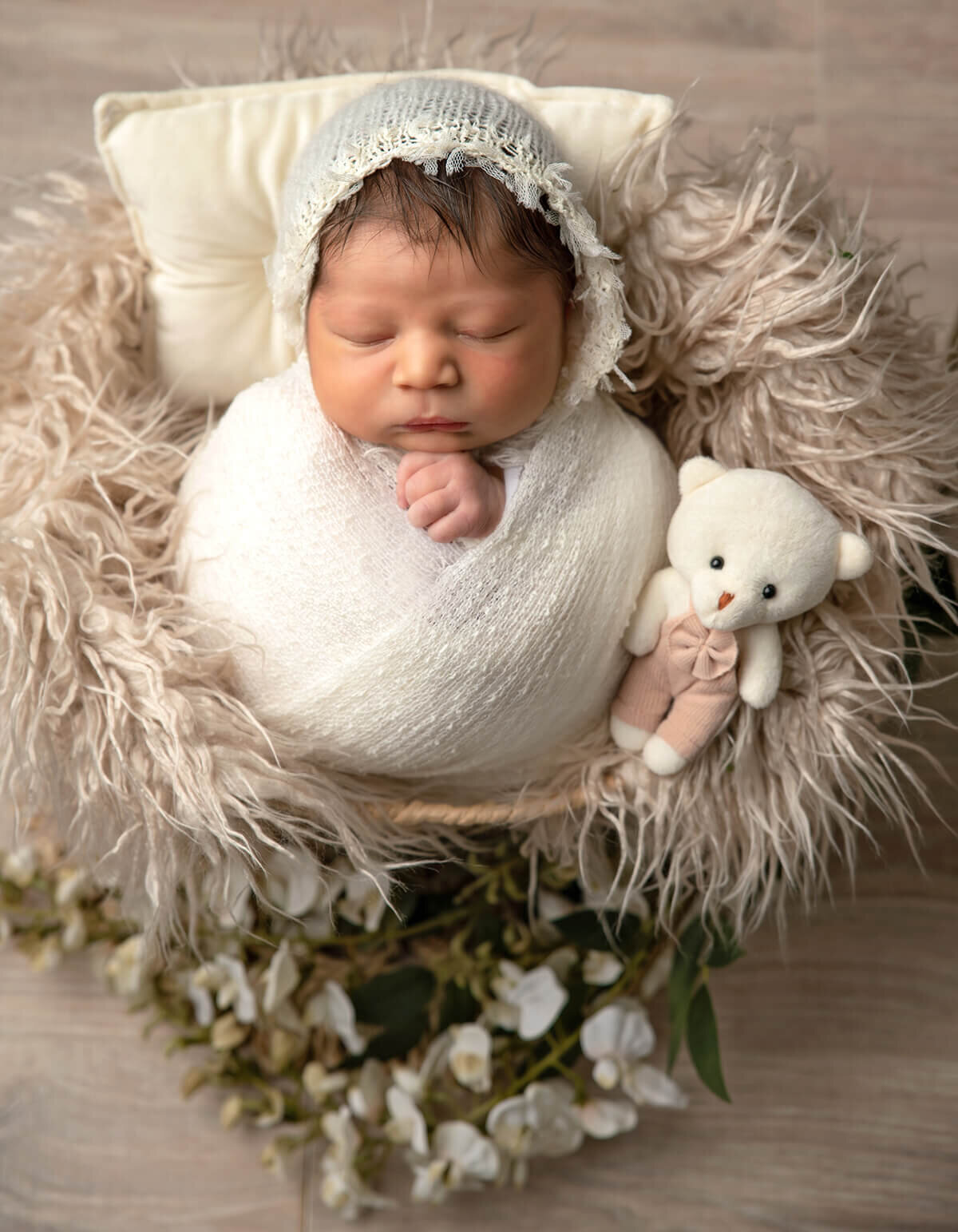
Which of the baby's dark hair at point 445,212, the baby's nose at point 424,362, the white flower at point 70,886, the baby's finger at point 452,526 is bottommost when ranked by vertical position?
the white flower at point 70,886

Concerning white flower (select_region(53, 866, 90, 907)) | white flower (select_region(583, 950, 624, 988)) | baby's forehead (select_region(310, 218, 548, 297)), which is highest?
baby's forehead (select_region(310, 218, 548, 297))

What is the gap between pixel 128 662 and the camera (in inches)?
32.3

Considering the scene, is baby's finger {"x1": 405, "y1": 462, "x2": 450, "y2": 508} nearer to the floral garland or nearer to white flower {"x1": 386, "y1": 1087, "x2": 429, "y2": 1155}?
the floral garland

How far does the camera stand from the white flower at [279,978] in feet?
3.44

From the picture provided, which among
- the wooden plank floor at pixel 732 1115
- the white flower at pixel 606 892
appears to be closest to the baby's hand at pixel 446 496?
the white flower at pixel 606 892

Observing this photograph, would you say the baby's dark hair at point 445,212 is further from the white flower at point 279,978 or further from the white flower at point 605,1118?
the white flower at point 605,1118

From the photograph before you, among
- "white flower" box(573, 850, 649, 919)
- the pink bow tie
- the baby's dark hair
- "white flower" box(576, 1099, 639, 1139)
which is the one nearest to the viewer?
the baby's dark hair

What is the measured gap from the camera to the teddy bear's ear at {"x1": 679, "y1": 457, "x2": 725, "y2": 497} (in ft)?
2.87

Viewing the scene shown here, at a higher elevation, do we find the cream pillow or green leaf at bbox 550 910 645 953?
the cream pillow

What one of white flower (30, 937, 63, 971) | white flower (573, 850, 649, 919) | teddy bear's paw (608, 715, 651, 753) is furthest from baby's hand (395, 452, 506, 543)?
white flower (30, 937, 63, 971)

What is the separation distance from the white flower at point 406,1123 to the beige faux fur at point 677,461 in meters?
0.28

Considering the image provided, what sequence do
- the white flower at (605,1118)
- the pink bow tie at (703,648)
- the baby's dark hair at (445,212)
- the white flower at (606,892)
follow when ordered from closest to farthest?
the baby's dark hair at (445,212) < the pink bow tie at (703,648) < the white flower at (606,892) < the white flower at (605,1118)

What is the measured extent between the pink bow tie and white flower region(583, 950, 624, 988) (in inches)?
15.1

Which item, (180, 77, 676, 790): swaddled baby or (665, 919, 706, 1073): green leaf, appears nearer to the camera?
(180, 77, 676, 790): swaddled baby
